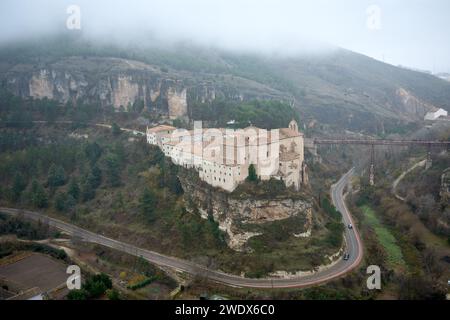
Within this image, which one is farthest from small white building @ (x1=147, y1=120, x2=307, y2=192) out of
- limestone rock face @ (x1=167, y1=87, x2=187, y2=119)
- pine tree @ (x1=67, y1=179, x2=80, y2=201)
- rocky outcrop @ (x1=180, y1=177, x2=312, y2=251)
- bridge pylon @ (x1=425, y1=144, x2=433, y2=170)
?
limestone rock face @ (x1=167, y1=87, x2=187, y2=119)

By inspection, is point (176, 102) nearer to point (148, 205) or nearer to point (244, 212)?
point (148, 205)

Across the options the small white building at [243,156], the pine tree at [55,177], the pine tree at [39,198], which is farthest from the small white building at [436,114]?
the pine tree at [39,198]

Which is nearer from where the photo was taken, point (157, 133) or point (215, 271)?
point (215, 271)

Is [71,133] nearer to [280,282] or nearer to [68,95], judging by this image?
[68,95]

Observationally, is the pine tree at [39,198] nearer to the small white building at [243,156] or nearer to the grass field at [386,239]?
the small white building at [243,156]

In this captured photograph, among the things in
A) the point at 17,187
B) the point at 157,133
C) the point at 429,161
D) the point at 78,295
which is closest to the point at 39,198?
the point at 17,187

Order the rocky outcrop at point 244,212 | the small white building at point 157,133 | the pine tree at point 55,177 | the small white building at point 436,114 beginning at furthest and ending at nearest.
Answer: the small white building at point 436,114
the pine tree at point 55,177
the small white building at point 157,133
the rocky outcrop at point 244,212
